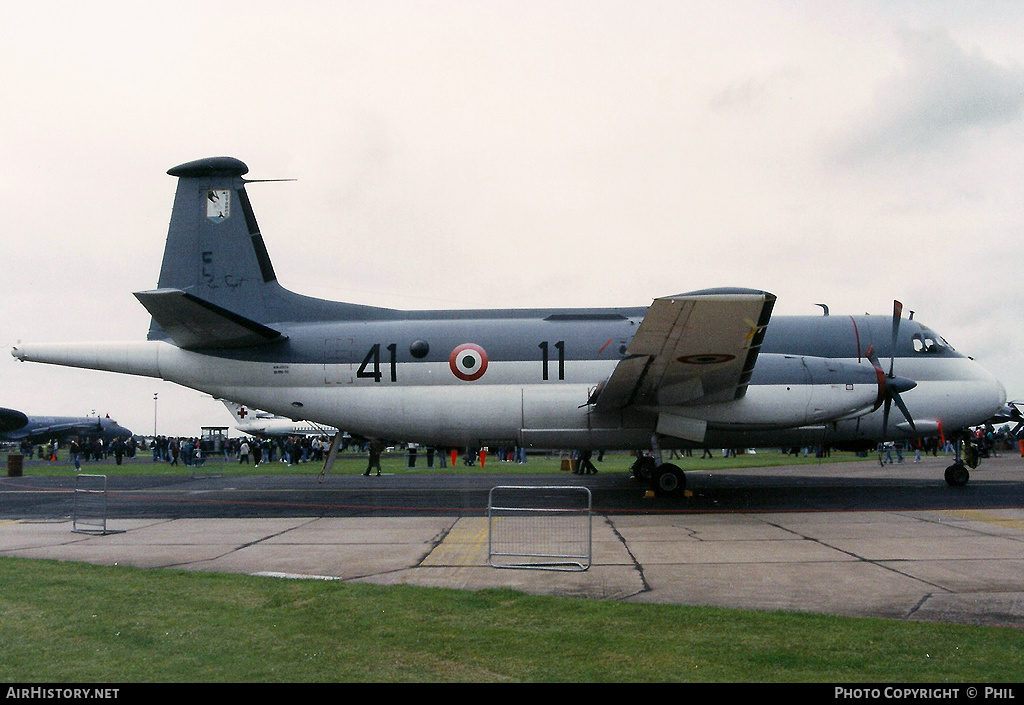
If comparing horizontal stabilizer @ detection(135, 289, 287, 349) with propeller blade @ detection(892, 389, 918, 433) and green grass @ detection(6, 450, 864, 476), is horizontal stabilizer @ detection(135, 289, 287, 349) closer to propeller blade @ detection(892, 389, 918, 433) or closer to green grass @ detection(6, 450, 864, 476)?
propeller blade @ detection(892, 389, 918, 433)

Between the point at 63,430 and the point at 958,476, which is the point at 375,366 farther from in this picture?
the point at 63,430

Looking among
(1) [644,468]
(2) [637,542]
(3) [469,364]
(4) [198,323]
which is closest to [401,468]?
(1) [644,468]

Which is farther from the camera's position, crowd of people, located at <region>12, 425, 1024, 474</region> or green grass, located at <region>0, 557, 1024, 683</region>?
crowd of people, located at <region>12, 425, 1024, 474</region>

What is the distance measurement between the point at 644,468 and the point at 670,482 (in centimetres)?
344

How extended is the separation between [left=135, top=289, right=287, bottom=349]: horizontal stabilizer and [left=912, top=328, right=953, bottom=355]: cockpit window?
631 inches

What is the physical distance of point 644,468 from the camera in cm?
2084

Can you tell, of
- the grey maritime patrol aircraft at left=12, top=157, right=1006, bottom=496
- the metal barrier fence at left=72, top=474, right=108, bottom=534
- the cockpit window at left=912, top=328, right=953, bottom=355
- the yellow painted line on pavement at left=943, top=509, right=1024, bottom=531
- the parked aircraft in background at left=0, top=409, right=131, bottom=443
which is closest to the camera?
the yellow painted line on pavement at left=943, top=509, right=1024, bottom=531

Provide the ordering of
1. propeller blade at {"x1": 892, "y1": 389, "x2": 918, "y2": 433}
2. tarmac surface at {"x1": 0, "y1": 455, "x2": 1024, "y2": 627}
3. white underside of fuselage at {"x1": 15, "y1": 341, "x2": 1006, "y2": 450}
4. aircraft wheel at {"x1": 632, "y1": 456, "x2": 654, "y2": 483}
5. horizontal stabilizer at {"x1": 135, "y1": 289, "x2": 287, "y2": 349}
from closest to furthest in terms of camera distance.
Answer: tarmac surface at {"x1": 0, "y1": 455, "x2": 1024, "y2": 627}, horizontal stabilizer at {"x1": 135, "y1": 289, "x2": 287, "y2": 349}, propeller blade at {"x1": 892, "y1": 389, "x2": 918, "y2": 433}, white underside of fuselage at {"x1": 15, "y1": 341, "x2": 1006, "y2": 450}, aircraft wheel at {"x1": 632, "y1": 456, "x2": 654, "y2": 483}

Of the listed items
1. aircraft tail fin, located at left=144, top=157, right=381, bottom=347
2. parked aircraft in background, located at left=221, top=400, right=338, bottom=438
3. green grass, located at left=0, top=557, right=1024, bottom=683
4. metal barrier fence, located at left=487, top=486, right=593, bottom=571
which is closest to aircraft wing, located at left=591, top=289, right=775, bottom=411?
Result: metal barrier fence, located at left=487, top=486, right=593, bottom=571

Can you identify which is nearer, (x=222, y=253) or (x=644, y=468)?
(x=222, y=253)

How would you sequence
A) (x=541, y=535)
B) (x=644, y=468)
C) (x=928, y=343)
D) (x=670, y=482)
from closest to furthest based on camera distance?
1. (x=541, y=535)
2. (x=670, y=482)
3. (x=928, y=343)
4. (x=644, y=468)

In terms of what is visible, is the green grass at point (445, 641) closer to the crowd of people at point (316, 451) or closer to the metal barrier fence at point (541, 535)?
the metal barrier fence at point (541, 535)

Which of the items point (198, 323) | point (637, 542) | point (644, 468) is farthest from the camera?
point (644, 468)

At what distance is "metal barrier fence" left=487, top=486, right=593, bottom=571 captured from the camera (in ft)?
32.1
